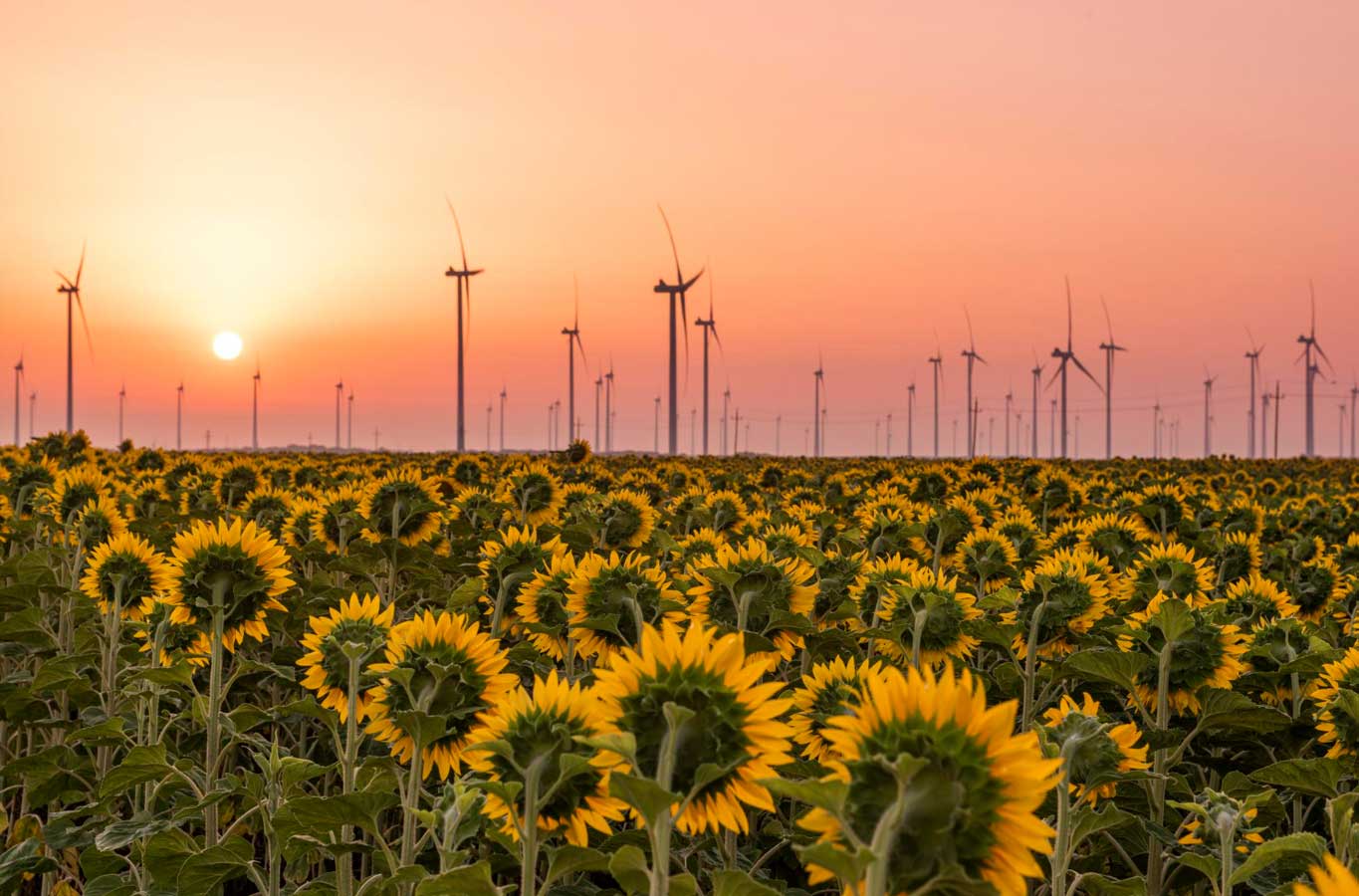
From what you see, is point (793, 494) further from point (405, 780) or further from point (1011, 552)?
point (405, 780)

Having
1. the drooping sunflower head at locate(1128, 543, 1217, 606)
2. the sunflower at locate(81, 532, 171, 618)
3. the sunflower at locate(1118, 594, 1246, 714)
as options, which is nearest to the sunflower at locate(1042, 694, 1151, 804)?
the sunflower at locate(1118, 594, 1246, 714)

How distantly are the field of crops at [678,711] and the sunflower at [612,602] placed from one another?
1 cm

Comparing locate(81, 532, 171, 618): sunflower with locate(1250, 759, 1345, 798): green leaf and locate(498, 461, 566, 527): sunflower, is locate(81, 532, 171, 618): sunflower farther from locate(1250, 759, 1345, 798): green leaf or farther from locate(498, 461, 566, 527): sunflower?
locate(1250, 759, 1345, 798): green leaf

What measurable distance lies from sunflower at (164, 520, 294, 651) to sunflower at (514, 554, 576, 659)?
105 centimetres

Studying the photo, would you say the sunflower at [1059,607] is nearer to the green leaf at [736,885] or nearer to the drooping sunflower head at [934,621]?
the drooping sunflower head at [934,621]

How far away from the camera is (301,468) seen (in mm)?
14656

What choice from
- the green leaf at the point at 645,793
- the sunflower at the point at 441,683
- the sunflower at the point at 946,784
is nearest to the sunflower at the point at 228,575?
the sunflower at the point at 441,683

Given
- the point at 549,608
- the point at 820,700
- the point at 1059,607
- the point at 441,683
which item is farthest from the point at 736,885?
the point at 1059,607

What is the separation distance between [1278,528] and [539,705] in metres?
12.0

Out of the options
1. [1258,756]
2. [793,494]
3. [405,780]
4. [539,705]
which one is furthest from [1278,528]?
[539,705]

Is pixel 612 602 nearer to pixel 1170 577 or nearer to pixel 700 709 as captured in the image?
pixel 700 709

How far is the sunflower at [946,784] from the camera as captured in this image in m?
1.38

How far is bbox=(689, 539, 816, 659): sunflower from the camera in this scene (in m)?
4.18

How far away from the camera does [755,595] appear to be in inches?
165
